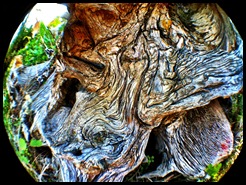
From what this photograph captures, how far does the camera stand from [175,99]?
3.50 m

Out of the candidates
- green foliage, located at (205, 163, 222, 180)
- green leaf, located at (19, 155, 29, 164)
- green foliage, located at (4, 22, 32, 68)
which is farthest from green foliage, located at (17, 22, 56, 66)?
green foliage, located at (205, 163, 222, 180)

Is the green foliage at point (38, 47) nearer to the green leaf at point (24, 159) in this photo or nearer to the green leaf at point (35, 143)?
the green leaf at point (35, 143)

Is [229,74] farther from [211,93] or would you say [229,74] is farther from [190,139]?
[190,139]

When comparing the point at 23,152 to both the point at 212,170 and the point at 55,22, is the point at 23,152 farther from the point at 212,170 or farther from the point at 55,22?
the point at 212,170

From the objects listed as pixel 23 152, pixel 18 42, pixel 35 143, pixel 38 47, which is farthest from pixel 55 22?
pixel 23 152

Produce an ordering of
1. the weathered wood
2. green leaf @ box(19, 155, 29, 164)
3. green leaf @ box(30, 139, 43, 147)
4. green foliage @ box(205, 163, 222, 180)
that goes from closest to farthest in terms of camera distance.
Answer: the weathered wood < green foliage @ box(205, 163, 222, 180) < green leaf @ box(30, 139, 43, 147) < green leaf @ box(19, 155, 29, 164)

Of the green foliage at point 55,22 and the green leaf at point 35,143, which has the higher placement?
the green foliage at point 55,22

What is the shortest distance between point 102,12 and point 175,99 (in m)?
1.26

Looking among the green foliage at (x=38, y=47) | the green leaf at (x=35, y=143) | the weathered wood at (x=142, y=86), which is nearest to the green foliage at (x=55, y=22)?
the green foliage at (x=38, y=47)

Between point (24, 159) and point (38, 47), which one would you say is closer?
point (24, 159)

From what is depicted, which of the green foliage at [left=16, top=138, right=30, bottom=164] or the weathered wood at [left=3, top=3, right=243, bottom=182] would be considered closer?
the weathered wood at [left=3, top=3, right=243, bottom=182]

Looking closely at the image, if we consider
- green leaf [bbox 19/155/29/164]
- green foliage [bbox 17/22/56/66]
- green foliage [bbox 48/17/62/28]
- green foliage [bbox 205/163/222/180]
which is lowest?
green foliage [bbox 205/163/222/180]

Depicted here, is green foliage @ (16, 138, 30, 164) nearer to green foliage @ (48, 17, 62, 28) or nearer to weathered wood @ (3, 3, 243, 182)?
weathered wood @ (3, 3, 243, 182)

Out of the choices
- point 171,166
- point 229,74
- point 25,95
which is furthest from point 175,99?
point 25,95
